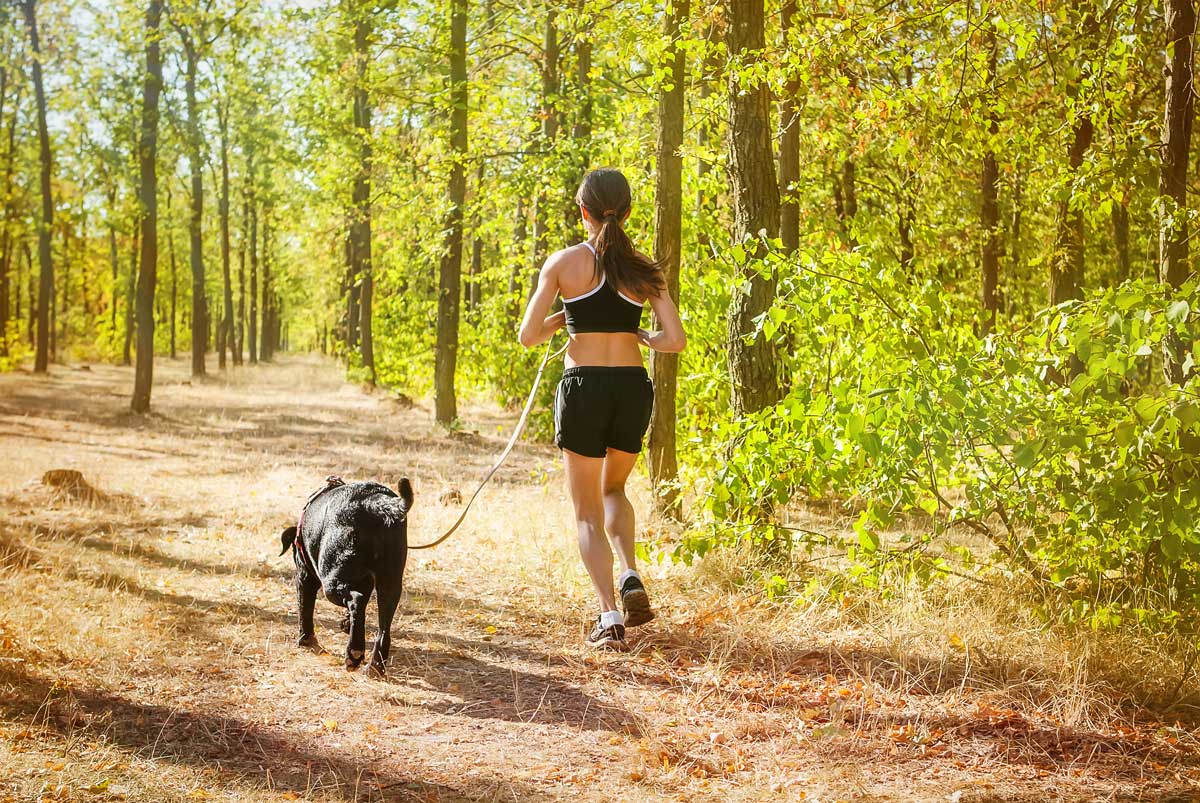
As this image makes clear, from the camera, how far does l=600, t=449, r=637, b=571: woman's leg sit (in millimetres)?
5223

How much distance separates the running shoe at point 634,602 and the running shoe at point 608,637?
84 mm

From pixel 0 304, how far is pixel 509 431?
2119 cm

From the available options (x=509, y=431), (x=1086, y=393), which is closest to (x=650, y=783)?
(x=1086, y=393)

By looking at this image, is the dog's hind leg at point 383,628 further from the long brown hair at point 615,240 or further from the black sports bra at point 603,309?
the long brown hair at point 615,240

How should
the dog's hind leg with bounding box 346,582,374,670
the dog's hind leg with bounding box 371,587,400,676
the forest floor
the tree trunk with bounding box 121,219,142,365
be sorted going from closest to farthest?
the forest floor, the dog's hind leg with bounding box 346,582,374,670, the dog's hind leg with bounding box 371,587,400,676, the tree trunk with bounding box 121,219,142,365

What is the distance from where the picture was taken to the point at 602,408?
5.05 m

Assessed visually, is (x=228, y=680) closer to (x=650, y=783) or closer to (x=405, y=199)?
(x=650, y=783)

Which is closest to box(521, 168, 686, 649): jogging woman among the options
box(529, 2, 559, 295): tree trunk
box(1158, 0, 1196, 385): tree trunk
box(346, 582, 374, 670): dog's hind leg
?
box(346, 582, 374, 670): dog's hind leg

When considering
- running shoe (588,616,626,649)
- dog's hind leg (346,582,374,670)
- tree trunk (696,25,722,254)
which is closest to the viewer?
dog's hind leg (346,582,374,670)

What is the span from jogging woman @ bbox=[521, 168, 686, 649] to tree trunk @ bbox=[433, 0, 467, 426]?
8.27 meters

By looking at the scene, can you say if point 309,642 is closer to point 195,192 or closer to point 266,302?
point 195,192

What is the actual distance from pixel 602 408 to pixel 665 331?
1.73ft

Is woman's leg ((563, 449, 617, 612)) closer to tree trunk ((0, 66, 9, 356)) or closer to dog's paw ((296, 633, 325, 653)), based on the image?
dog's paw ((296, 633, 325, 653))

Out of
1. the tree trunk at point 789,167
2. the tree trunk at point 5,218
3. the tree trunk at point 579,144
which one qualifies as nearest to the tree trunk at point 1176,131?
the tree trunk at point 789,167
